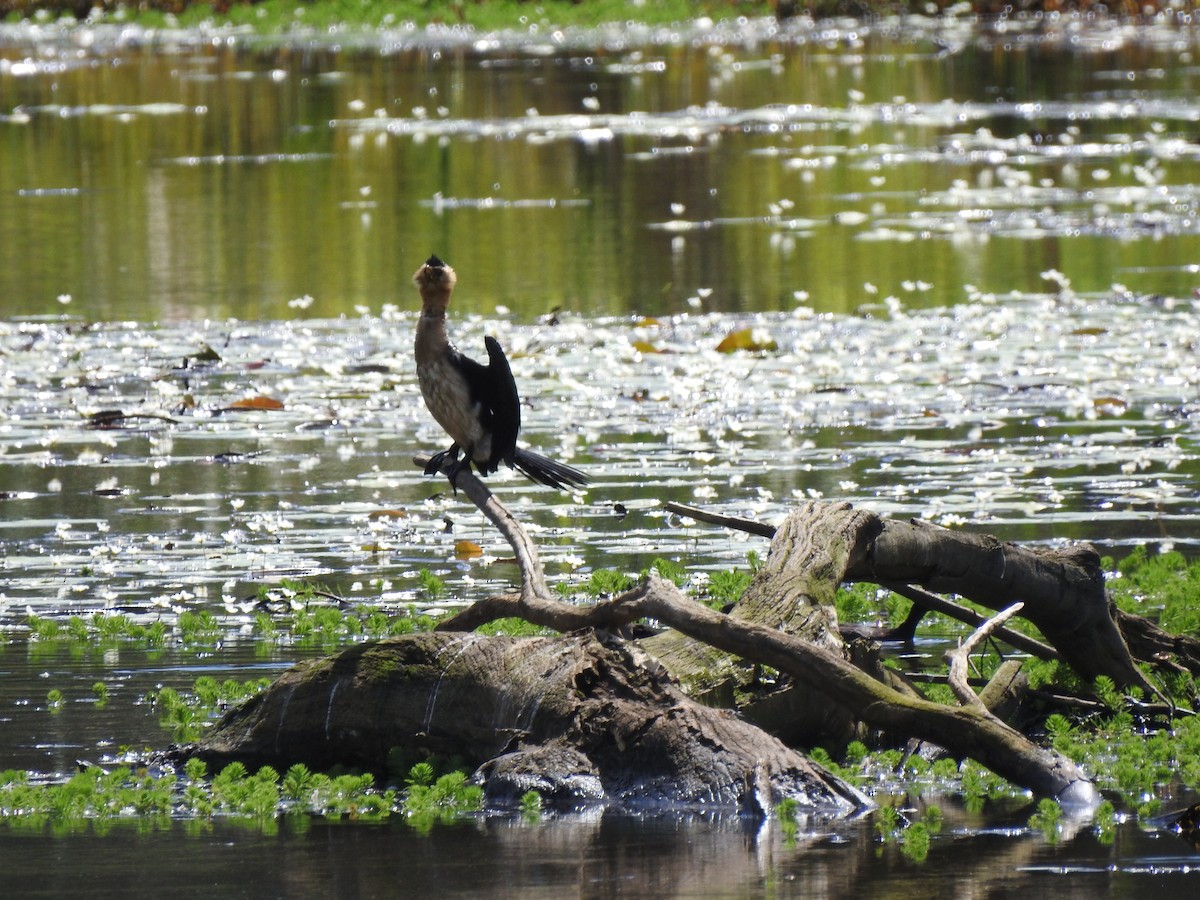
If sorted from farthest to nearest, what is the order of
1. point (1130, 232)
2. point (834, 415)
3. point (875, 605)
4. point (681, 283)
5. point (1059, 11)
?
point (1059, 11)
point (1130, 232)
point (681, 283)
point (834, 415)
point (875, 605)

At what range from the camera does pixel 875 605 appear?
945cm

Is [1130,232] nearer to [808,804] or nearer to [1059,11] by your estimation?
[808,804]

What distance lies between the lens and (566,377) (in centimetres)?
1423

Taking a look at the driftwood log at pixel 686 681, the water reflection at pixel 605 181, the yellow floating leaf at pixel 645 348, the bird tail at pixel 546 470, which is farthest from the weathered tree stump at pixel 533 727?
the water reflection at pixel 605 181

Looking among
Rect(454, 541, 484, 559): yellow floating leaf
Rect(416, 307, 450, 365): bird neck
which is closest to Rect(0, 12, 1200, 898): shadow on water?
Rect(454, 541, 484, 559): yellow floating leaf

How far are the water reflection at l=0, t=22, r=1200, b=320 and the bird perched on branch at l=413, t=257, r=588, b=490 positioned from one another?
28.5ft

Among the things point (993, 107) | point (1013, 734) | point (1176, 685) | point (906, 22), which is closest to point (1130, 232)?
point (993, 107)

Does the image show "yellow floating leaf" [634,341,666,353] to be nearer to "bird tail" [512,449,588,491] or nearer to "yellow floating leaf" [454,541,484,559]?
"yellow floating leaf" [454,541,484,559]

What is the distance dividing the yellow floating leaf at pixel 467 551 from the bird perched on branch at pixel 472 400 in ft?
7.58

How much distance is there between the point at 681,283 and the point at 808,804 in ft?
37.5

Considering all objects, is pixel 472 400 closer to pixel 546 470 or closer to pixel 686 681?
pixel 546 470

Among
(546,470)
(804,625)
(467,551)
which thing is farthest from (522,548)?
(467,551)

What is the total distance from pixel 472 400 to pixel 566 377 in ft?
21.0

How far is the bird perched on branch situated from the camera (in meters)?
7.71
